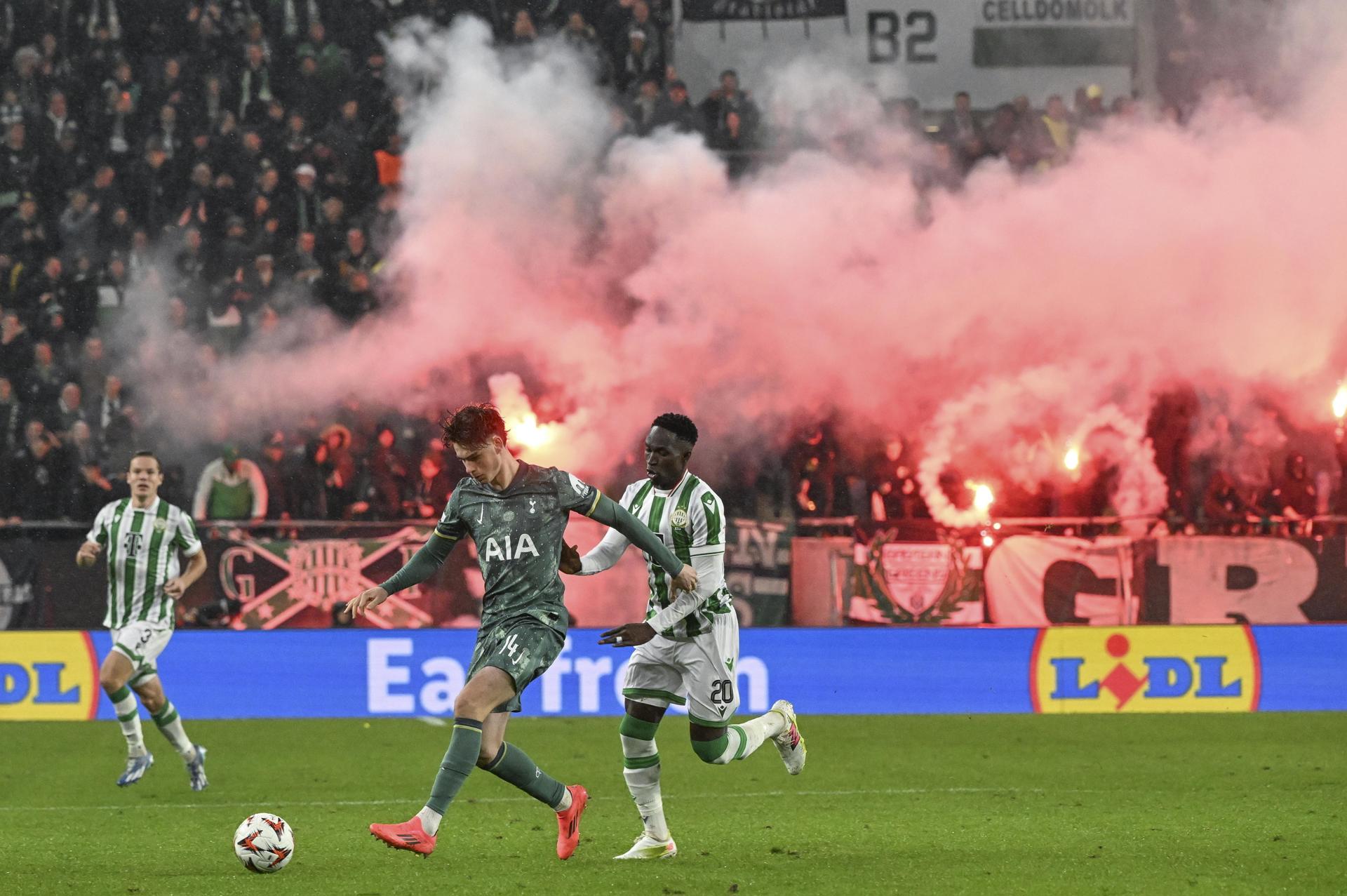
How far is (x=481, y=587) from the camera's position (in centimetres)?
1259

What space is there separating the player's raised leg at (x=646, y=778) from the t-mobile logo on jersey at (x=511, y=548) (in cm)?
96

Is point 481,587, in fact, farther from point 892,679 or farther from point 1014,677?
point 1014,677

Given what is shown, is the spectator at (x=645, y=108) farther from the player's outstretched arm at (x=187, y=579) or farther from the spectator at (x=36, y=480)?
the player's outstretched arm at (x=187, y=579)

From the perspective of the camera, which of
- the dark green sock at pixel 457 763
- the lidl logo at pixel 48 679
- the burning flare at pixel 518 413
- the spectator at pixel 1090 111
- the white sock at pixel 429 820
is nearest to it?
the white sock at pixel 429 820

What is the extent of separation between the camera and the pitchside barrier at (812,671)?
11.5 m

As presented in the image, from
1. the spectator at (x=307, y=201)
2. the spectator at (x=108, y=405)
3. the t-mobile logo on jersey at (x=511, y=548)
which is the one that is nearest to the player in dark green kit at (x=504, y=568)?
the t-mobile logo on jersey at (x=511, y=548)

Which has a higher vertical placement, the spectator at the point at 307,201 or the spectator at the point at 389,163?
the spectator at the point at 389,163

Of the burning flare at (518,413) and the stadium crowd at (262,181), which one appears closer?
the stadium crowd at (262,181)

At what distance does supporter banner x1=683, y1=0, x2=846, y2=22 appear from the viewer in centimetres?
1794

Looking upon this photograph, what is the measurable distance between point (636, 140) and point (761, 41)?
2.64 m

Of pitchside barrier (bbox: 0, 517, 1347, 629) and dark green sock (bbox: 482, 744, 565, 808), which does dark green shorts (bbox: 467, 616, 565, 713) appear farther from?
pitchside barrier (bbox: 0, 517, 1347, 629)

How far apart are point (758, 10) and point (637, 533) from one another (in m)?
13.4

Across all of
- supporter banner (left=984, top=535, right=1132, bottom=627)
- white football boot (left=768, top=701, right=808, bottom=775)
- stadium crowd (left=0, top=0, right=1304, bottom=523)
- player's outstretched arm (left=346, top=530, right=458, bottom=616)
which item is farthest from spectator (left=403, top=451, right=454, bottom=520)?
player's outstretched arm (left=346, top=530, right=458, bottom=616)

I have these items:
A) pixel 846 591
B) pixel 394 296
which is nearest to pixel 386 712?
pixel 846 591
